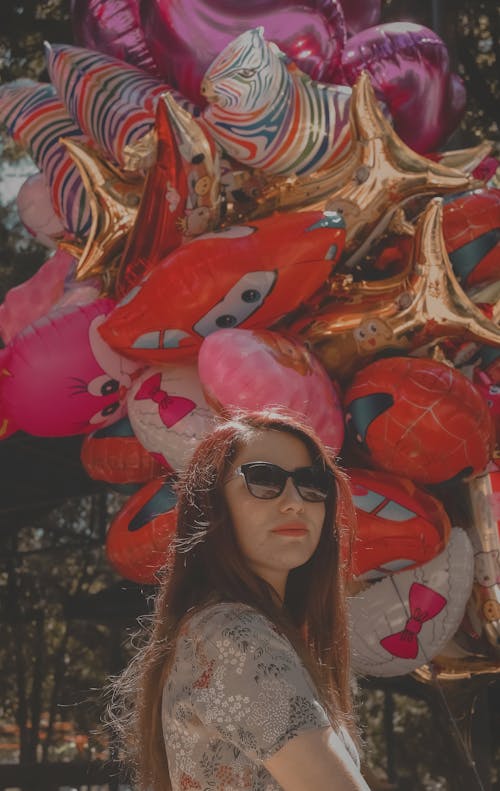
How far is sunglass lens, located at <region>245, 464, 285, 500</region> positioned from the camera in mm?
1298

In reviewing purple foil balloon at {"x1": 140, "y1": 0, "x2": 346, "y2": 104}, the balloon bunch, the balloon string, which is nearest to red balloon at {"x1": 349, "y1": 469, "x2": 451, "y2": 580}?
the balloon bunch

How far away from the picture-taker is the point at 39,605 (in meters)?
5.96

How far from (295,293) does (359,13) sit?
1270 mm

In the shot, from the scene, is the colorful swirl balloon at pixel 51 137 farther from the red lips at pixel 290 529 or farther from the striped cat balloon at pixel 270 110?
the red lips at pixel 290 529

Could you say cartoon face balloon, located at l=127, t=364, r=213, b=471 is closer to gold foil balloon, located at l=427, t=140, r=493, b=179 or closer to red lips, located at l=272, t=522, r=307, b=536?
gold foil balloon, located at l=427, t=140, r=493, b=179

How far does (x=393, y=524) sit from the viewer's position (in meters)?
2.91

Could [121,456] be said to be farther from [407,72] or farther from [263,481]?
[263,481]

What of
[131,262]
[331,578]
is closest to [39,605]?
[131,262]

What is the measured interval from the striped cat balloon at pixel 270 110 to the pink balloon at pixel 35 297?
88 cm

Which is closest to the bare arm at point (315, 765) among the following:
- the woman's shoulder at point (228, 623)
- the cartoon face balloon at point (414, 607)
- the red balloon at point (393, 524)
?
the woman's shoulder at point (228, 623)

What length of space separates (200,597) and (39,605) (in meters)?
4.84

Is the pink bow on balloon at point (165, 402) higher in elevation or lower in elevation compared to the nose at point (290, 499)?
lower

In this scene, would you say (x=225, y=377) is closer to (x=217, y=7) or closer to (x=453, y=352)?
(x=453, y=352)

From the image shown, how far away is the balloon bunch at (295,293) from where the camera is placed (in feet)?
9.55
